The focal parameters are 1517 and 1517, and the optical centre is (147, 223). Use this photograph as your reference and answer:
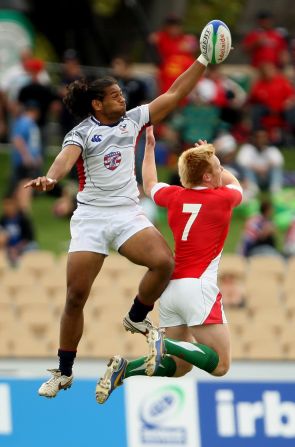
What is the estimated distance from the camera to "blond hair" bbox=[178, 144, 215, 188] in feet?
30.0

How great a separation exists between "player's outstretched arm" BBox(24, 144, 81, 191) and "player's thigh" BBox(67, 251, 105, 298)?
589 millimetres

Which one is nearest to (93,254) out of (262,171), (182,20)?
(262,171)

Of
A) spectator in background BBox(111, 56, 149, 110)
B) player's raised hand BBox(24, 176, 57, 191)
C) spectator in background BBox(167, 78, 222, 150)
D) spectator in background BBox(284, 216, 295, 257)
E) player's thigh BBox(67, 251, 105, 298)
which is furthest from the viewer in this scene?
spectator in background BBox(167, 78, 222, 150)

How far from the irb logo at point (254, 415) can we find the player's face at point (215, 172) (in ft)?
7.61

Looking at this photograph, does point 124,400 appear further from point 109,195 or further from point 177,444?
point 109,195

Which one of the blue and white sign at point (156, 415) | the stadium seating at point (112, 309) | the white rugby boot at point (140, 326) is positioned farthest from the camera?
the stadium seating at point (112, 309)

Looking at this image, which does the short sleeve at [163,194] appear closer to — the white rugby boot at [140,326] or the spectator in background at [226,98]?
the white rugby boot at [140,326]

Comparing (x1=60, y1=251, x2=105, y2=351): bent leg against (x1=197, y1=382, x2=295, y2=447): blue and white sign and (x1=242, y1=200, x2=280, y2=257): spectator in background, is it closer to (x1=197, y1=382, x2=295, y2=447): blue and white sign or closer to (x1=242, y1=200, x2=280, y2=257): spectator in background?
(x1=197, y1=382, x2=295, y2=447): blue and white sign

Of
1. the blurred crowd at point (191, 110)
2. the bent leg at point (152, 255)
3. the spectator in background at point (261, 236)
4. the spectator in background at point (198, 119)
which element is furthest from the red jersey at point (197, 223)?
the spectator in background at point (198, 119)

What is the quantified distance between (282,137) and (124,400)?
10.1 meters

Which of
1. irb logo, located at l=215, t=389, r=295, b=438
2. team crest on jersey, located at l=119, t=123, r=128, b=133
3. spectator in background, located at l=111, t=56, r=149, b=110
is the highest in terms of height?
spectator in background, located at l=111, t=56, r=149, b=110

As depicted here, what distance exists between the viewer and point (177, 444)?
448 inches

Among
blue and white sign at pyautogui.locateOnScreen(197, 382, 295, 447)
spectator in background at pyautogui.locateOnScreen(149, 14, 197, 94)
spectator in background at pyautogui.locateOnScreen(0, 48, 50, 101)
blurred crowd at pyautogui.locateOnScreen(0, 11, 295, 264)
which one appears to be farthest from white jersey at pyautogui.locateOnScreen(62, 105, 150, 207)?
spectator in background at pyautogui.locateOnScreen(0, 48, 50, 101)

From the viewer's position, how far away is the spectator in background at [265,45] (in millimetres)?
20125
